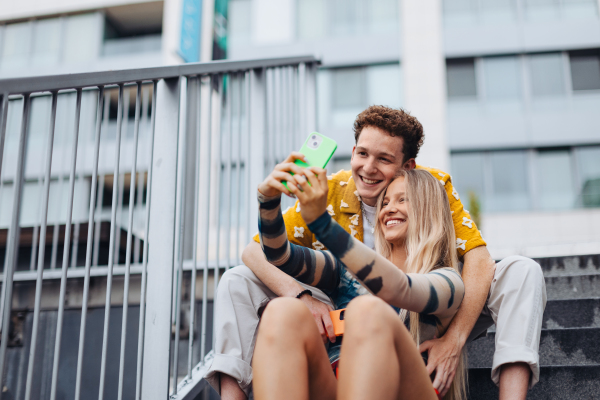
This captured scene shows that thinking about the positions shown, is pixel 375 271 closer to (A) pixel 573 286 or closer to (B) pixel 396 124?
(B) pixel 396 124

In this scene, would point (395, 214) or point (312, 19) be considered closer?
point (395, 214)

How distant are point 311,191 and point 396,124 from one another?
771mm

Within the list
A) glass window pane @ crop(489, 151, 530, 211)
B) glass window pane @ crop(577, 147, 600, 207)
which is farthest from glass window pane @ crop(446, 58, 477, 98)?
glass window pane @ crop(577, 147, 600, 207)

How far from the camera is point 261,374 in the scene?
1.21 m

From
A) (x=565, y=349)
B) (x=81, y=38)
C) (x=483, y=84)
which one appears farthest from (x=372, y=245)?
(x=81, y=38)

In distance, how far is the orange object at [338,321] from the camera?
160 centimetres

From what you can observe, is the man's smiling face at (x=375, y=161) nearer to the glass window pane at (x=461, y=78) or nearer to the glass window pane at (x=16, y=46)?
the glass window pane at (x=461, y=78)

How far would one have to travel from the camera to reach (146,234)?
5.80 ft

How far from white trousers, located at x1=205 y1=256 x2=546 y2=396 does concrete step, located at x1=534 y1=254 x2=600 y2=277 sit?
56.2 inches

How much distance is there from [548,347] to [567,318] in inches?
12.3

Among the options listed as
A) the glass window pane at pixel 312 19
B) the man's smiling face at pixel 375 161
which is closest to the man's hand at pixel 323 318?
the man's smiling face at pixel 375 161

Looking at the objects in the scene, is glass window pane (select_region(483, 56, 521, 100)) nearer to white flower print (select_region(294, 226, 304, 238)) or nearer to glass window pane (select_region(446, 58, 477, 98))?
glass window pane (select_region(446, 58, 477, 98))

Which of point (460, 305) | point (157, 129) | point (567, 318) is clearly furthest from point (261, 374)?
point (567, 318)

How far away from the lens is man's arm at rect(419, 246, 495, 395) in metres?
1.54
